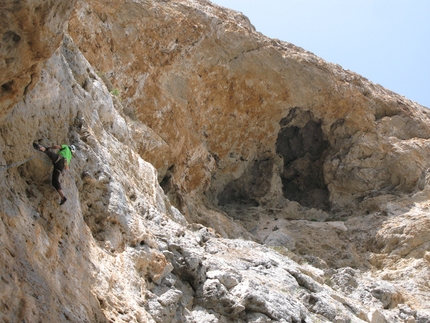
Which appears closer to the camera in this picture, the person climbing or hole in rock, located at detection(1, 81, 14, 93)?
hole in rock, located at detection(1, 81, 14, 93)

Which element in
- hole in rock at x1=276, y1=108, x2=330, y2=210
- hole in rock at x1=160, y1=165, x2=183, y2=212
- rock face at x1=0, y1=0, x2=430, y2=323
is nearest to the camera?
rock face at x1=0, y1=0, x2=430, y2=323

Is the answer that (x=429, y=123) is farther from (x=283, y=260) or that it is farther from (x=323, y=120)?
(x=283, y=260)

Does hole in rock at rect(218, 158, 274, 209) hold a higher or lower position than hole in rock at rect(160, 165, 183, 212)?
higher

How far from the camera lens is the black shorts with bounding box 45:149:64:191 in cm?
559

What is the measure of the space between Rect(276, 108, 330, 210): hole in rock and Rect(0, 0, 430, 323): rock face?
0.08 meters

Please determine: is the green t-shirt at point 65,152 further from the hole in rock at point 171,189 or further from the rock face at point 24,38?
the hole in rock at point 171,189

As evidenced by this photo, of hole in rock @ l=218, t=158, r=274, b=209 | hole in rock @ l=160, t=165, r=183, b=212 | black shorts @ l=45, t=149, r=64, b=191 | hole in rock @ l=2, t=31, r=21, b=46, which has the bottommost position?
black shorts @ l=45, t=149, r=64, b=191

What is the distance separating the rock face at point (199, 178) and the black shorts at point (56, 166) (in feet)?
0.51

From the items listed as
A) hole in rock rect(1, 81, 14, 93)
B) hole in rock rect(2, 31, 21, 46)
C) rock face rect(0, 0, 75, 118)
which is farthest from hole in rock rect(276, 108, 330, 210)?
hole in rock rect(2, 31, 21, 46)

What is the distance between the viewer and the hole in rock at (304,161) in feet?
65.3

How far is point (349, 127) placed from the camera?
19.0 m

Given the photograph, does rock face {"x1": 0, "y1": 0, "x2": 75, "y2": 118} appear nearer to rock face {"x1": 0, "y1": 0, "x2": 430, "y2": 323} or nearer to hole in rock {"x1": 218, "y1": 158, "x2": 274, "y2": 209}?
rock face {"x1": 0, "y1": 0, "x2": 430, "y2": 323}

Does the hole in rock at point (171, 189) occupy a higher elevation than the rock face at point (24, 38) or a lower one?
higher

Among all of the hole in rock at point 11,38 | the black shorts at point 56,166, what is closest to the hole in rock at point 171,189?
the black shorts at point 56,166
